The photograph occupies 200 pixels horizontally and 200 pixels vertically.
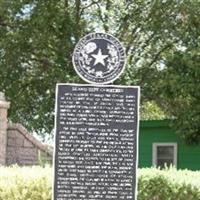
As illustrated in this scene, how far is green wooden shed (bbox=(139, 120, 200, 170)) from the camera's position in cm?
1828

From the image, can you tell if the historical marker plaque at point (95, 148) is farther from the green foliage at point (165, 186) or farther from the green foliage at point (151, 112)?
the green foliage at point (151, 112)

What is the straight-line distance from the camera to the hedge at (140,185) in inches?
336

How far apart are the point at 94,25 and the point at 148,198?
40.2ft

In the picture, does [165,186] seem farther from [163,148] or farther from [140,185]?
[163,148]

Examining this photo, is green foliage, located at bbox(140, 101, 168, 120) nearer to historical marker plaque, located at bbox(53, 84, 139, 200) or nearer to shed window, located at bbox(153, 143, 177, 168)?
shed window, located at bbox(153, 143, 177, 168)

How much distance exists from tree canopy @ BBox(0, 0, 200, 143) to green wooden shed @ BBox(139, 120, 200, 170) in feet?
1.79

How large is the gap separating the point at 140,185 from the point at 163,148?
953cm

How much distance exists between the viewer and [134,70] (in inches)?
800

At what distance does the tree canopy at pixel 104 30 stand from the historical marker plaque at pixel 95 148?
1007 cm

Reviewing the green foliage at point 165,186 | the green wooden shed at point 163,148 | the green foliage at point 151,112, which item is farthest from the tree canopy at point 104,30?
the green foliage at point 165,186

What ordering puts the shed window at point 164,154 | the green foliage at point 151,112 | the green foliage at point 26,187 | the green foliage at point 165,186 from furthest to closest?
the green foliage at point 151,112 < the shed window at point 164,154 < the green foliage at point 165,186 < the green foliage at point 26,187

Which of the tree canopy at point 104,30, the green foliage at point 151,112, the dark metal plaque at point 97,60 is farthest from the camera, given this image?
the green foliage at point 151,112

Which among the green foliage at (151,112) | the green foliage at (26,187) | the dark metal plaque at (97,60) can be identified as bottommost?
the green foliage at (26,187)

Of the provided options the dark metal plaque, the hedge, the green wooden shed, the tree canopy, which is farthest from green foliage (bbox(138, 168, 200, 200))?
the green wooden shed
